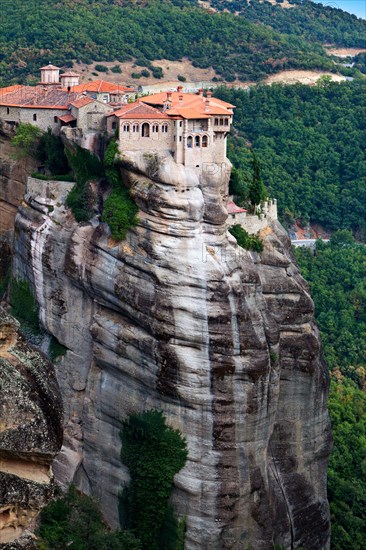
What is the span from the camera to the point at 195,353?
4131 centimetres

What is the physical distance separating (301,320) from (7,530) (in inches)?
1025

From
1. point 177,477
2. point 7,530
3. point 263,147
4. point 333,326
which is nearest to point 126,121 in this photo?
point 177,477

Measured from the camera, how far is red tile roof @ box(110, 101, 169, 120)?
1702 inches

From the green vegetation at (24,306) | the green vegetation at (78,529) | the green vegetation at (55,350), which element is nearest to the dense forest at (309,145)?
the green vegetation at (24,306)

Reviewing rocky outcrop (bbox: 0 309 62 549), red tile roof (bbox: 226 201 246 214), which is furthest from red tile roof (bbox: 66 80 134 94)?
rocky outcrop (bbox: 0 309 62 549)

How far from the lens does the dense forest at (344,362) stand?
51094mm

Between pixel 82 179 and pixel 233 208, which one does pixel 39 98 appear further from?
pixel 233 208

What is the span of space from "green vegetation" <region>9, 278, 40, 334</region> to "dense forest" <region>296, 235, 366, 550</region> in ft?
54.1

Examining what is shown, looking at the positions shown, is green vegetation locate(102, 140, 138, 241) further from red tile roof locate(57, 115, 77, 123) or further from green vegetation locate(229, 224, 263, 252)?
green vegetation locate(229, 224, 263, 252)

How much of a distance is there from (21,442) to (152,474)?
20974 millimetres

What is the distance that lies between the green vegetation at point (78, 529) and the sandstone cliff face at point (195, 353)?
2.00 m

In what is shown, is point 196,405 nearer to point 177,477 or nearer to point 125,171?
point 177,477

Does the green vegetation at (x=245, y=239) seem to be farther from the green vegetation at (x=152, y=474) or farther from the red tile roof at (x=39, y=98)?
the red tile roof at (x=39, y=98)

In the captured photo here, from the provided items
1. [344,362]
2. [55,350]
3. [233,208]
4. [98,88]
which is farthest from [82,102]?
[344,362]
